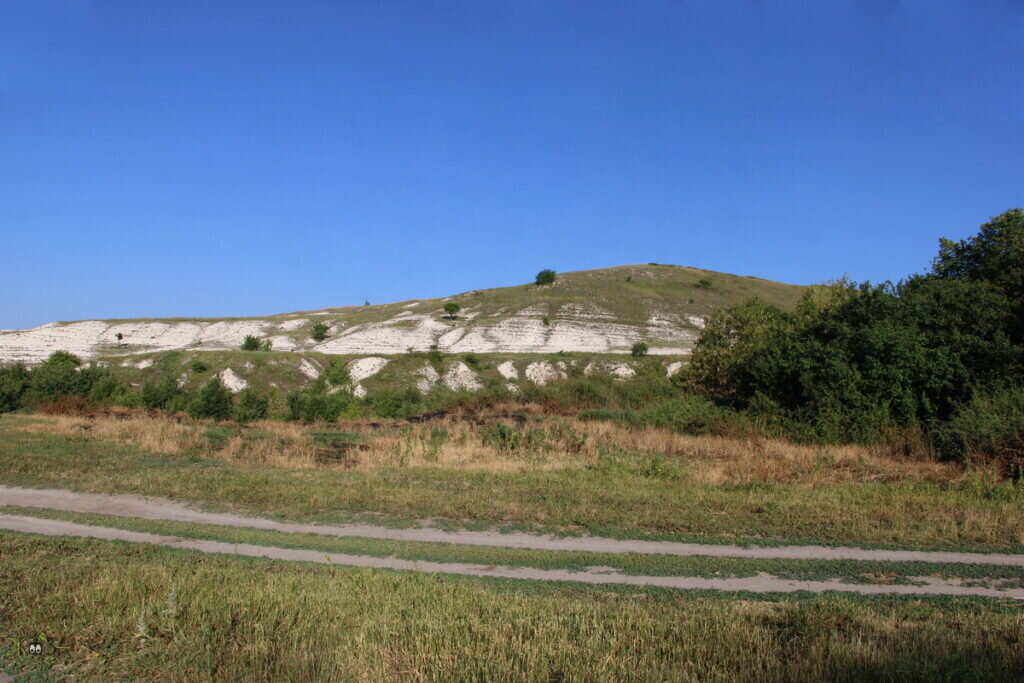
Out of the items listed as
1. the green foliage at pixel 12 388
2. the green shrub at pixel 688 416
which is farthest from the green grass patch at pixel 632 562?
the green foliage at pixel 12 388

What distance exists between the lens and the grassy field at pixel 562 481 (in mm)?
10117

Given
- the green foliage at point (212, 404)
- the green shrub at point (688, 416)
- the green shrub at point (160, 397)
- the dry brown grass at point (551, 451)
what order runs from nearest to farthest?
1. the dry brown grass at point (551, 451)
2. the green shrub at point (688, 416)
3. the green foliage at point (212, 404)
4. the green shrub at point (160, 397)

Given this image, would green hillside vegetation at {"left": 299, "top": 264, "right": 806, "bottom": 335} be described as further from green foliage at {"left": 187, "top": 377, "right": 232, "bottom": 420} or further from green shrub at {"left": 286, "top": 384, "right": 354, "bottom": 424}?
green foliage at {"left": 187, "top": 377, "right": 232, "bottom": 420}

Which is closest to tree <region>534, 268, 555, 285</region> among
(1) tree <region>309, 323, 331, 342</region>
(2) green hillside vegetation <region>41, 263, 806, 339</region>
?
(2) green hillside vegetation <region>41, 263, 806, 339</region>

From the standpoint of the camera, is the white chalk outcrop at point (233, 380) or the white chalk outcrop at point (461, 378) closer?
the white chalk outcrop at point (233, 380)

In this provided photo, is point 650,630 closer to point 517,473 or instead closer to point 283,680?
point 283,680

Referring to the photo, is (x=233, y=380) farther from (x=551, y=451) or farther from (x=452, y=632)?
(x=452, y=632)

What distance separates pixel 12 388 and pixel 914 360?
38385 millimetres

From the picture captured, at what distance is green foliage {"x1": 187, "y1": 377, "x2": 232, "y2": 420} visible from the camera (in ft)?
107

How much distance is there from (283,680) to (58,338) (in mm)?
87285

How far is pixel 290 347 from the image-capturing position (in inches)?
2987

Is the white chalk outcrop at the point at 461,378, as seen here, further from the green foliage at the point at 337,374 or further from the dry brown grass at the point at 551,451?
the dry brown grass at the point at 551,451

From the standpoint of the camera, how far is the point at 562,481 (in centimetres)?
1390

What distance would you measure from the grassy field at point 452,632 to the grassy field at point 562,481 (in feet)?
12.6
